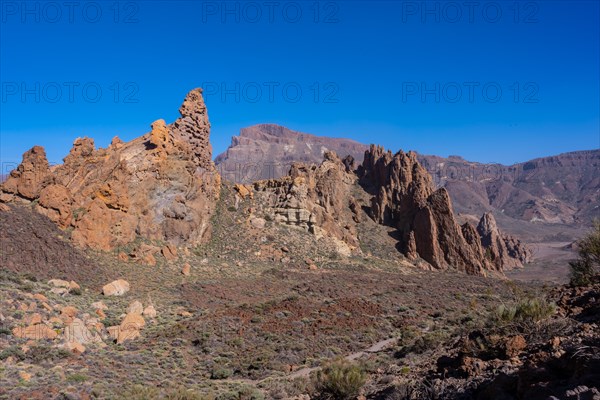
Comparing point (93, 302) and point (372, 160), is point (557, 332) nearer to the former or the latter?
point (93, 302)

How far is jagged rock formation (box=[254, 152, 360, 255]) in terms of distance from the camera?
47844mm

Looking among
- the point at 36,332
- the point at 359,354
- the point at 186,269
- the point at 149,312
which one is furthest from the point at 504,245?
the point at 36,332

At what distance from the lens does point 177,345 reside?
60.7ft

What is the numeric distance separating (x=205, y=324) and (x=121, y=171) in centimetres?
1922

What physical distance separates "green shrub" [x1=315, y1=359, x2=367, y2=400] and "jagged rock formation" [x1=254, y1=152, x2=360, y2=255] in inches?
1419

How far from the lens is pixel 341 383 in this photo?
10.1 m

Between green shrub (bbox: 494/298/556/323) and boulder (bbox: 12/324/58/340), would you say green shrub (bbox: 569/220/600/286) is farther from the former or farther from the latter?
boulder (bbox: 12/324/58/340)

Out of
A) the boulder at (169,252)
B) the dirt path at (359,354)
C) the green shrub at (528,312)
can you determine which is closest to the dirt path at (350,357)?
the dirt path at (359,354)

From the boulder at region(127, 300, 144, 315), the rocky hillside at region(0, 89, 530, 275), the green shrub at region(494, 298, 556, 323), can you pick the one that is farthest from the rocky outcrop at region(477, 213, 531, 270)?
the green shrub at region(494, 298, 556, 323)

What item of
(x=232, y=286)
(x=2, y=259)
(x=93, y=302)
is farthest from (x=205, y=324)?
(x=2, y=259)

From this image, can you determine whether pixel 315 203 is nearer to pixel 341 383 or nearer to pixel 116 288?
pixel 116 288

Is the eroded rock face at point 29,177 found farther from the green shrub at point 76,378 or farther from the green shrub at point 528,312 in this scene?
the green shrub at point 528,312

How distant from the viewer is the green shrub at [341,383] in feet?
32.4

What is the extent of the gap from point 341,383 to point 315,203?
41.1 meters
